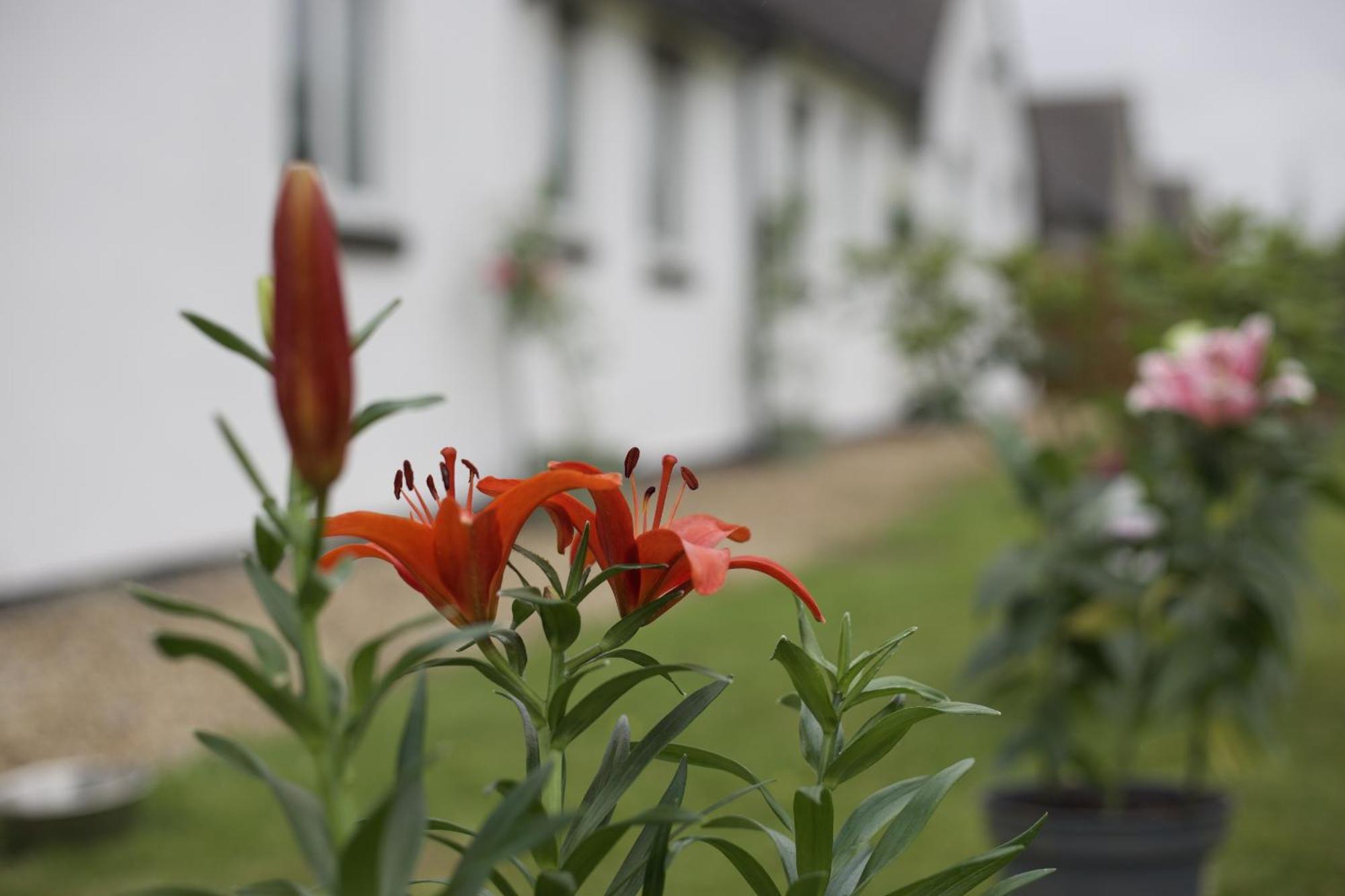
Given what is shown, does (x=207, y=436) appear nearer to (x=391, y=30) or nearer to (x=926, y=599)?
(x=391, y=30)

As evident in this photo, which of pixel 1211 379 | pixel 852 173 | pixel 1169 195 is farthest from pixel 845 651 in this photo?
pixel 1169 195

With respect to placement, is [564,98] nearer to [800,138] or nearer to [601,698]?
[800,138]

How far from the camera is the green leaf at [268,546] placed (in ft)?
1.93

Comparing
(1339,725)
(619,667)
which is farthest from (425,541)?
(1339,725)

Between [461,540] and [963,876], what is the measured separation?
333mm

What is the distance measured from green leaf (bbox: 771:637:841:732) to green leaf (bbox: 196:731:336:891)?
0.25 meters

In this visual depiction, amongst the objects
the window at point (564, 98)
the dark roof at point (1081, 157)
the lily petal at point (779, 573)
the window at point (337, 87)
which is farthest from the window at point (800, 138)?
the dark roof at point (1081, 157)

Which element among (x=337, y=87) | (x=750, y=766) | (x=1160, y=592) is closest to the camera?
(x=1160, y=592)

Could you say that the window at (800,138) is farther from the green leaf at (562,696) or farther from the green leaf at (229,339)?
the green leaf at (229,339)

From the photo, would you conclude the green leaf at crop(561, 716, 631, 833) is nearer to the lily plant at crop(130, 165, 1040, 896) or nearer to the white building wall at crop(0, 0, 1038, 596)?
the lily plant at crop(130, 165, 1040, 896)

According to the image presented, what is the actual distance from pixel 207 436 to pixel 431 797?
8.82ft

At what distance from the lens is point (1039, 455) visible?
8.64 ft

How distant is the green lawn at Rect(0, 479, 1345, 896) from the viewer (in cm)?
312

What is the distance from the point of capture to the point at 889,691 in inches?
32.6
